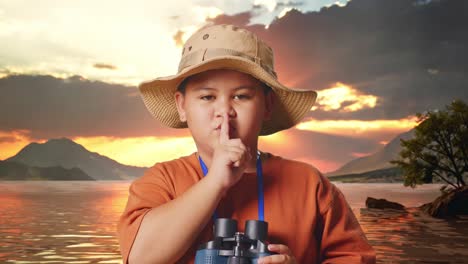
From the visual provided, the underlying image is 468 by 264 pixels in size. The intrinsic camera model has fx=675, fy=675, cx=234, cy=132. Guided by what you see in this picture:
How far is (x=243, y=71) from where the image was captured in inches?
97.7

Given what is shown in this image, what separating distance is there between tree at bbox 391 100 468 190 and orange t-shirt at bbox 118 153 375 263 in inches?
1143

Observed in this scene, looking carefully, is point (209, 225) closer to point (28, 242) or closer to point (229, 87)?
point (229, 87)

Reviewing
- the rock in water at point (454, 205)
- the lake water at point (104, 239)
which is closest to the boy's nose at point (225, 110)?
the lake water at point (104, 239)

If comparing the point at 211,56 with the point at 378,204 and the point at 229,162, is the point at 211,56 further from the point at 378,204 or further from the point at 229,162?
the point at 378,204

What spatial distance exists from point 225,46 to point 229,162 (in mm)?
529

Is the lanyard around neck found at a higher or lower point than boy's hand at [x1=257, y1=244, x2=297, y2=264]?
higher

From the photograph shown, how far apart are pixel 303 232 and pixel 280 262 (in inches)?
15.9

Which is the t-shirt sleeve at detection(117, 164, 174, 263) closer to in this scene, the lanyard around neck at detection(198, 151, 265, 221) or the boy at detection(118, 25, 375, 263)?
the boy at detection(118, 25, 375, 263)

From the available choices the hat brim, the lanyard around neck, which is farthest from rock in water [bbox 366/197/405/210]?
the lanyard around neck

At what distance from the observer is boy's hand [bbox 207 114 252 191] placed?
2.20 meters

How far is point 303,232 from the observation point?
2477mm

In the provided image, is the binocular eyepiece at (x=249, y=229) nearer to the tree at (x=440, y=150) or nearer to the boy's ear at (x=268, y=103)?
the boy's ear at (x=268, y=103)

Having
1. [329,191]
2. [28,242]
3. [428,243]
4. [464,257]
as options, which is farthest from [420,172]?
[329,191]

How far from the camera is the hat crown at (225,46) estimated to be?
2.50 metres
